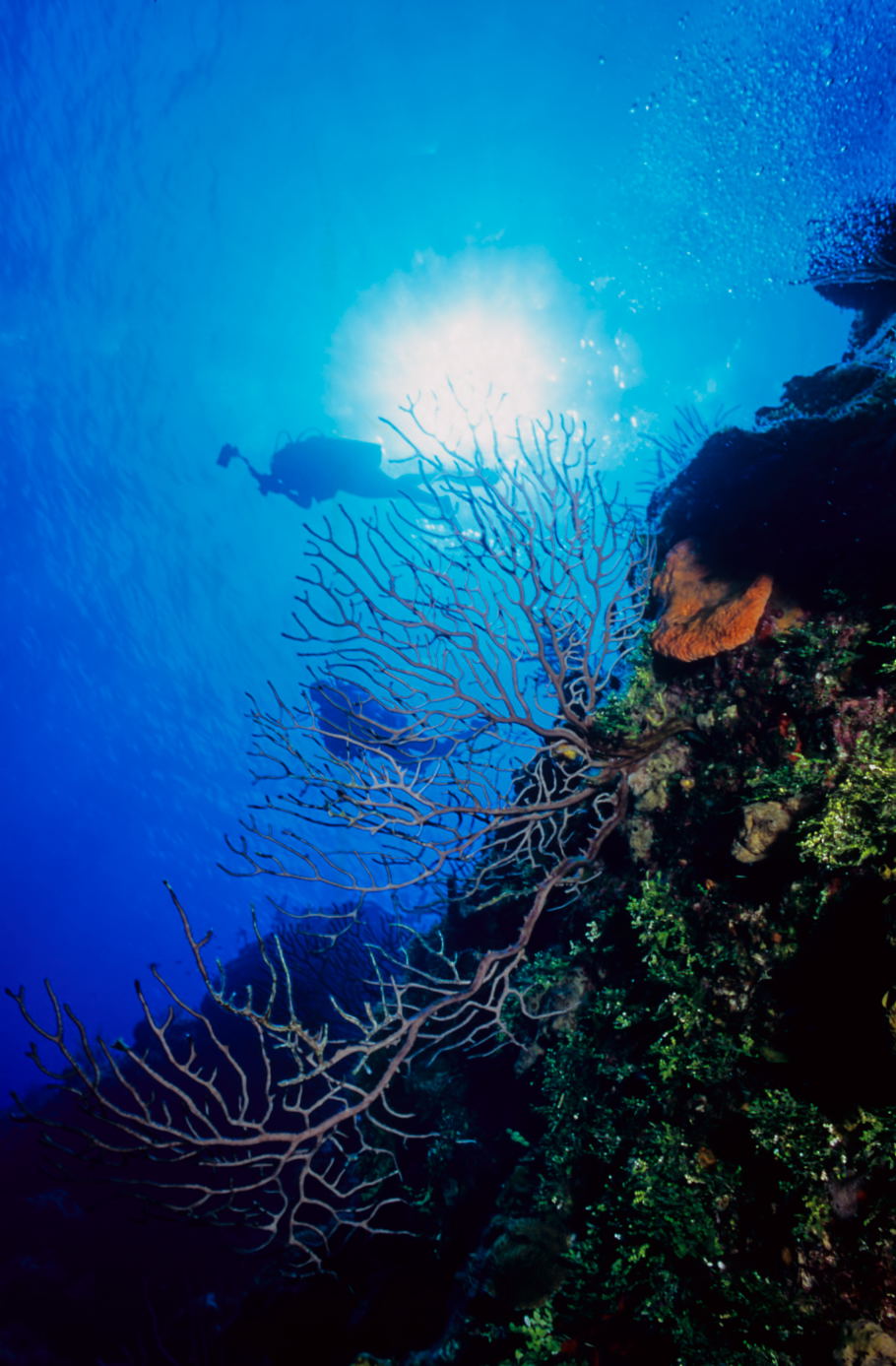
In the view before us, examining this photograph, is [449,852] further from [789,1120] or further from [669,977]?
[789,1120]

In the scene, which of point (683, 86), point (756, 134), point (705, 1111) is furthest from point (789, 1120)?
point (683, 86)

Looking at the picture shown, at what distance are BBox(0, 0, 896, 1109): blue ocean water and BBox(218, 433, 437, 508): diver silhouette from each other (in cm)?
306

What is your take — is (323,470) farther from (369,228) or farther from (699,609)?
(699,609)

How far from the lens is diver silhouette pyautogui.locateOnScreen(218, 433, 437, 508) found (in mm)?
15031

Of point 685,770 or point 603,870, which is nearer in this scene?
point 685,770

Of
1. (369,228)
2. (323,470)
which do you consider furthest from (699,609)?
(369,228)

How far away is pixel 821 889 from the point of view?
2879 millimetres

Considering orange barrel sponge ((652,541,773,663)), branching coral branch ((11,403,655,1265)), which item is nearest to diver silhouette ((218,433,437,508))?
orange barrel sponge ((652,541,773,663))

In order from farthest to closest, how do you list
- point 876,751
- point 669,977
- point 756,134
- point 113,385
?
1. point 113,385
2. point 756,134
3. point 669,977
4. point 876,751

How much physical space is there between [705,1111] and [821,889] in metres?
1.34

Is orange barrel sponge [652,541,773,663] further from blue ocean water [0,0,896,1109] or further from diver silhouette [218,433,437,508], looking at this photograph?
diver silhouette [218,433,437,508]

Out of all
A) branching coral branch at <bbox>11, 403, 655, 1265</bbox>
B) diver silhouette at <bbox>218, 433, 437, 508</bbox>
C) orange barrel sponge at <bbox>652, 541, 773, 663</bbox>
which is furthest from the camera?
diver silhouette at <bbox>218, 433, 437, 508</bbox>

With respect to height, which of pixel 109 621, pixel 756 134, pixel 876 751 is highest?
pixel 109 621

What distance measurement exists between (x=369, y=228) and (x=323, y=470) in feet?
20.8
